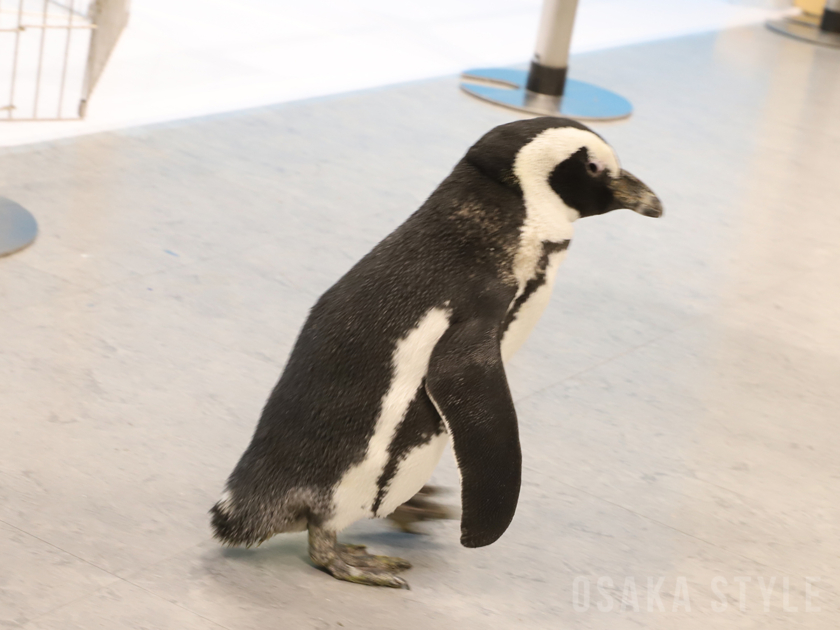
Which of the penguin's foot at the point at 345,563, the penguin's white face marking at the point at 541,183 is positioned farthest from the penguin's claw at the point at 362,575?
the penguin's white face marking at the point at 541,183

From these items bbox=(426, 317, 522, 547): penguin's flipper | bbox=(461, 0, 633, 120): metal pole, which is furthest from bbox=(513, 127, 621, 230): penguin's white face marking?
bbox=(461, 0, 633, 120): metal pole

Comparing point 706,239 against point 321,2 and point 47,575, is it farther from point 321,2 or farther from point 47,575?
point 321,2

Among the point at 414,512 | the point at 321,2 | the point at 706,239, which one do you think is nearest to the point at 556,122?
the point at 414,512

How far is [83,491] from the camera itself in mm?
1680

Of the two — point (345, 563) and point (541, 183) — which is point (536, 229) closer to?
point (541, 183)

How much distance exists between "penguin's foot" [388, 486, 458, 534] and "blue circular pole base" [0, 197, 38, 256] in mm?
1245

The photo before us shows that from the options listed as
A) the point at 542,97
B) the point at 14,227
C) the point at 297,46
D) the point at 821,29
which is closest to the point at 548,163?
the point at 14,227

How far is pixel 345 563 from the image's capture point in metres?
1.54

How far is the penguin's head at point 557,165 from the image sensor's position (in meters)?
1.49

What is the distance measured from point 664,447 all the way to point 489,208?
2.67 ft

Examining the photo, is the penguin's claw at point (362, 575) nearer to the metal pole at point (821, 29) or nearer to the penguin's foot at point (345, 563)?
the penguin's foot at point (345, 563)

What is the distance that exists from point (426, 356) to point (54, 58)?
10.9 ft

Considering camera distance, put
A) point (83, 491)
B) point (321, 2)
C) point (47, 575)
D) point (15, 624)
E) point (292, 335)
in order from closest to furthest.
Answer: point (15, 624) < point (47, 575) < point (83, 491) < point (292, 335) < point (321, 2)

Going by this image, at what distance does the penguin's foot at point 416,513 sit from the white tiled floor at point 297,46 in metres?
2.02
